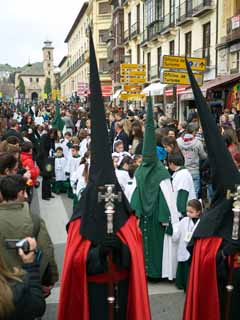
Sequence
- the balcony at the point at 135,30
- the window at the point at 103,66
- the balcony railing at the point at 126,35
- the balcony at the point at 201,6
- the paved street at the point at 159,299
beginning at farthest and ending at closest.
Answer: the window at the point at 103,66
the balcony railing at the point at 126,35
the balcony at the point at 135,30
the balcony at the point at 201,6
the paved street at the point at 159,299

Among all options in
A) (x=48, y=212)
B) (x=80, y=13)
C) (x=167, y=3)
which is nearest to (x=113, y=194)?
(x=48, y=212)

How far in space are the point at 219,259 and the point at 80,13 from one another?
68.8 m

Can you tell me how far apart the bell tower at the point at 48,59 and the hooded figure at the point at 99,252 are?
12472cm

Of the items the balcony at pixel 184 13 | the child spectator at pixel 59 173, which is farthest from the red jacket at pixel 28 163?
the balcony at pixel 184 13

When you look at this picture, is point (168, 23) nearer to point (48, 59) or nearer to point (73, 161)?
point (73, 161)

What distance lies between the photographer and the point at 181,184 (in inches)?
229

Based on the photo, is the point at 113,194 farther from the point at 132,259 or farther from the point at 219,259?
the point at 219,259

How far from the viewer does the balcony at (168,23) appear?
28.5 meters

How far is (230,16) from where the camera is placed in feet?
69.2

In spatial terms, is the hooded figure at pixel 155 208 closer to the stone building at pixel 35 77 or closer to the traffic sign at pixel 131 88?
the traffic sign at pixel 131 88

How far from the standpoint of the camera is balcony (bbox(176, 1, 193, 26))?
82.5ft

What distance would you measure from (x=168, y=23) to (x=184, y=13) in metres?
3.12

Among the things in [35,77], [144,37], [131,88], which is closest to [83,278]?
[131,88]

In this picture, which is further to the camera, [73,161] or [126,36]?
[126,36]
